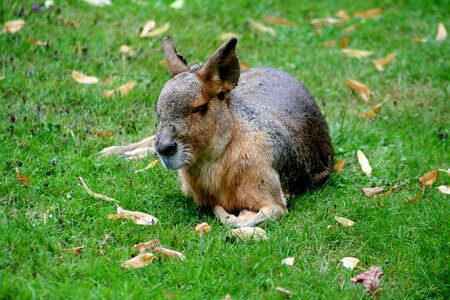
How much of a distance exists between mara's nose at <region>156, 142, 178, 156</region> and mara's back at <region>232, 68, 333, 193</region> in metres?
0.63

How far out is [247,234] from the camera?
4.14 m

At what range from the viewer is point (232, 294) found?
141 inches

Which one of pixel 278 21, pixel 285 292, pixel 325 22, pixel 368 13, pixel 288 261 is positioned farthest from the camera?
pixel 368 13

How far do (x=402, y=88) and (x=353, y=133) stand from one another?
3.54ft

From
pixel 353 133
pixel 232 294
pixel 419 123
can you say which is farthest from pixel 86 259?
pixel 419 123

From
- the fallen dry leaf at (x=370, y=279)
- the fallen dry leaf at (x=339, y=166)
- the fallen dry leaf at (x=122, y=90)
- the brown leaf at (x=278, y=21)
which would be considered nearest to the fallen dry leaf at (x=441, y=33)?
the brown leaf at (x=278, y=21)

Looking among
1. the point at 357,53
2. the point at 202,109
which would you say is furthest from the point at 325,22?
the point at 202,109

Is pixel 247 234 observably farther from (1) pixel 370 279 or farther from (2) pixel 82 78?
(2) pixel 82 78

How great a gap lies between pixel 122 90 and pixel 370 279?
294 centimetres

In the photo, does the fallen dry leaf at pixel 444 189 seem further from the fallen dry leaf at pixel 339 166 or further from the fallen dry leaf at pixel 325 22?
the fallen dry leaf at pixel 325 22

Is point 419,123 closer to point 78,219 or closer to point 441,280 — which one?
point 441,280

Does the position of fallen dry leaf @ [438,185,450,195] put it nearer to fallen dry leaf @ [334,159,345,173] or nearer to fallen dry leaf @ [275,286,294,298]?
fallen dry leaf @ [334,159,345,173]

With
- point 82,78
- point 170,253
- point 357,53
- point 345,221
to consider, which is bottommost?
point 357,53

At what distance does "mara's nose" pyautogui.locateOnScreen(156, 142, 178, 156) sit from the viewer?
4098mm
